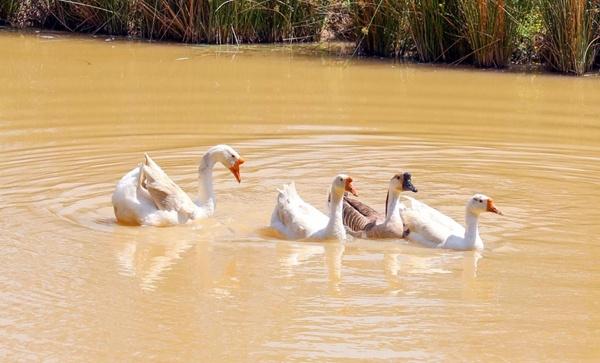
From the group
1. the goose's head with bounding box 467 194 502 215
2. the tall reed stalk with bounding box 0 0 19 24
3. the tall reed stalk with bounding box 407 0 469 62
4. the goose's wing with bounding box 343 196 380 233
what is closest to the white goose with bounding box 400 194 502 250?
the goose's head with bounding box 467 194 502 215

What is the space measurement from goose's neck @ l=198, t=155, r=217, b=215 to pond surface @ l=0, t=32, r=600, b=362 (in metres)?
0.12

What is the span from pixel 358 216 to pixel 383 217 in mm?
190

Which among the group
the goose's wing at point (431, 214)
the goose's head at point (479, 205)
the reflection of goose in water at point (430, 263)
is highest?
the goose's head at point (479, 205)

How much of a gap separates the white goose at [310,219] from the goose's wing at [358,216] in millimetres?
215

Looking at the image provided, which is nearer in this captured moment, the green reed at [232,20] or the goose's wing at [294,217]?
the goose's wing at [294,217]

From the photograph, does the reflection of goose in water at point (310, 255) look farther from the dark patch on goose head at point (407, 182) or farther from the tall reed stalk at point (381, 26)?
the tall reed stalk at point (381, 26)

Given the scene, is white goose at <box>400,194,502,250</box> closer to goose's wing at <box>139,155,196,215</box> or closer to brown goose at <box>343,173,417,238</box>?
brown goose at <box>343,173,417,238</box>

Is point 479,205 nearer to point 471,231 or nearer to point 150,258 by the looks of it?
point 471,231

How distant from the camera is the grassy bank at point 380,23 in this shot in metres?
16.0

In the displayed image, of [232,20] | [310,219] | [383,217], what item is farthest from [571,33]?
[310,219]

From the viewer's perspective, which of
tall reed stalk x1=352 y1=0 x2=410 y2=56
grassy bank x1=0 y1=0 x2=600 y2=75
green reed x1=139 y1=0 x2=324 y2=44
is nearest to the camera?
grassy bank x1=0 y1=0 x2=600 y2=75

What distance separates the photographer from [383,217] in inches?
360

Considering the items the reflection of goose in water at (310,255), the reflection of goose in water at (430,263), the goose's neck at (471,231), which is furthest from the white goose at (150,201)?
the goose's neck at (471,231)

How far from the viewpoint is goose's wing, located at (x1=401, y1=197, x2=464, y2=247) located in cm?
865
